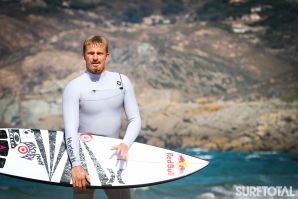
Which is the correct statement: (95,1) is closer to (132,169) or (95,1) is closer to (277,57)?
(277,57)

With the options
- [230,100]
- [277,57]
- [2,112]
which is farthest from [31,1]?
[277,57]

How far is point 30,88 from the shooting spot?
1319cm

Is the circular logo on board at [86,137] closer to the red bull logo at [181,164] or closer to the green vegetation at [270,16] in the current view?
the red bull logo at [181,164]

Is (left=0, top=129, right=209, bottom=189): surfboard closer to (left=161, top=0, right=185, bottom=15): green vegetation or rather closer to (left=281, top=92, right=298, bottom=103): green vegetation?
(left=281, top=92, right=298, bottom=103): green vegetation

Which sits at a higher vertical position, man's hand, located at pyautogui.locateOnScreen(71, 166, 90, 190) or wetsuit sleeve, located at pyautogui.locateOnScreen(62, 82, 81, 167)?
wetsuit sleeve, located at pyautogui.locateOnScreen(62, 82, 81, 167)

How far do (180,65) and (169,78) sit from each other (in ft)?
2.05

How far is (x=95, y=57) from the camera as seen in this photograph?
6.07ft

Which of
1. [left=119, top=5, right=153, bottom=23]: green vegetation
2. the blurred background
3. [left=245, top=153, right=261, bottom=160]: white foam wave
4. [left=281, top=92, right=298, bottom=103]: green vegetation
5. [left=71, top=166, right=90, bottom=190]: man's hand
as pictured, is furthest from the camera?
[left=119, top=5, right=153, bottom=23]: green vegetation

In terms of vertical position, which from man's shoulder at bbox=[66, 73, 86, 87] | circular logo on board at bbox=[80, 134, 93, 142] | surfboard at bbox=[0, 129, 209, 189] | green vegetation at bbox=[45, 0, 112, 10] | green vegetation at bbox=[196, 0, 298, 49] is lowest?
surfboard at bbox=[0, 129, 209, 189]

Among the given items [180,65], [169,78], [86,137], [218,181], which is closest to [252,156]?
[169,78]

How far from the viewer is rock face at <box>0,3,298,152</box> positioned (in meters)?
12.7

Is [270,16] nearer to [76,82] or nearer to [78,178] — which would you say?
[76,82]

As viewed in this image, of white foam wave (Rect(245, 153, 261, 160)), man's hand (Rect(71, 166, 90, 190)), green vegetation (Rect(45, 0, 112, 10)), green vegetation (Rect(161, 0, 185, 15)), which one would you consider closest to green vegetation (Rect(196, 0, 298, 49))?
green vegetation (Rect(161, 0, 185, 15))

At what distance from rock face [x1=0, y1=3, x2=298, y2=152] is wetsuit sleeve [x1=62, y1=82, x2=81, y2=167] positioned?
10885 millimetres
